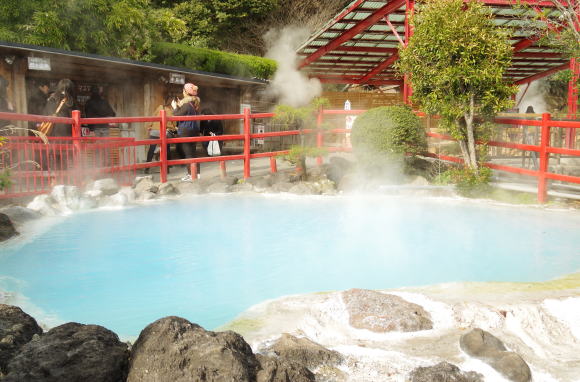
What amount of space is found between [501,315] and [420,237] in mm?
3258

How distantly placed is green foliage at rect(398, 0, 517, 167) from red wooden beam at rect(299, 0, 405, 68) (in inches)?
171

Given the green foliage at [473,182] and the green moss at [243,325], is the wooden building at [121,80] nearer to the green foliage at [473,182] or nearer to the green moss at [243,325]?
the green foliage at [473,182]

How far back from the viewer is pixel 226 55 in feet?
61.2

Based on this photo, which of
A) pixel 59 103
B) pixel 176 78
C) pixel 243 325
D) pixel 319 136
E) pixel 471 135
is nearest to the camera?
pixel 243 325

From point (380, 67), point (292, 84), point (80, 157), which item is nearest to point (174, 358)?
point (80, 157)

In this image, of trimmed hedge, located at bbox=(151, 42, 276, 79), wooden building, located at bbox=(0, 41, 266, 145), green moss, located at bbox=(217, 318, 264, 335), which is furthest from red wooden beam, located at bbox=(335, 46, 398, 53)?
green moss, located at bbox=(217, 318, 264, 335)

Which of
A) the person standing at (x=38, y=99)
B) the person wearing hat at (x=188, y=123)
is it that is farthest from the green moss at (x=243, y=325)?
the person standing at (x=38, y=99)

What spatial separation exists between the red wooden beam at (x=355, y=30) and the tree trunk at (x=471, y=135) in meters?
5.29

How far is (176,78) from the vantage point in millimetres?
15039

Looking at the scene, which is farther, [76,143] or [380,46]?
[380,46]

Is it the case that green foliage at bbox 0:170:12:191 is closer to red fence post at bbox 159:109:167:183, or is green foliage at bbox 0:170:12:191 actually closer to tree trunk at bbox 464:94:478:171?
red fence post at bbox 159:109:167:183

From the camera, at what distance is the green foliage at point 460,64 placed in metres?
10.4

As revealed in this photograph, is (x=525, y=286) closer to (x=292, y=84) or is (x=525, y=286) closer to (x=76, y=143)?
(x=76, y=143)

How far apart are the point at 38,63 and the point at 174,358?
32.4ft
